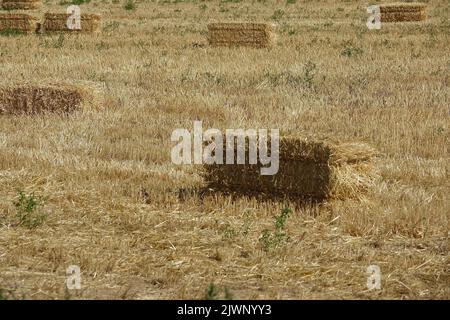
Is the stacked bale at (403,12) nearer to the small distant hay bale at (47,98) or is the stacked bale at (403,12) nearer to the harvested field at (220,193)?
the harvested field at (220,193)

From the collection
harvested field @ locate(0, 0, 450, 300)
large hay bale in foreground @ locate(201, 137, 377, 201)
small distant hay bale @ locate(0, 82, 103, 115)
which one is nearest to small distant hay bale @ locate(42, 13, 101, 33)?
harvested field @ locate(0, 0, 450, 300)

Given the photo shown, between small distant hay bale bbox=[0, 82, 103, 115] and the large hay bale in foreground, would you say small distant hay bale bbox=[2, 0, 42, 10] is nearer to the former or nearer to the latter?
small distant hay bale bbox=[0, 82, 103, 115]

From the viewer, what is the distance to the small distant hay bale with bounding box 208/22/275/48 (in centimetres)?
2281

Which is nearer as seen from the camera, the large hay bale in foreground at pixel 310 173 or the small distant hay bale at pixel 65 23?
the large hay bale in foreground at pixel 310 173

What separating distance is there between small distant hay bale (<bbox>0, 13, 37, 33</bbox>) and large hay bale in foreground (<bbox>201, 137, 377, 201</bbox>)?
58.8ft

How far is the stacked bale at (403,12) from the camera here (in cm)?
2930

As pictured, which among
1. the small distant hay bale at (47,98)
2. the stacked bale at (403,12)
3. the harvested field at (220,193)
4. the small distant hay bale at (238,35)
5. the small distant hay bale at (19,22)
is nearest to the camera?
the harvested field at (220,193)

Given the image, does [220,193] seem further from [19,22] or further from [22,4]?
[22,4]

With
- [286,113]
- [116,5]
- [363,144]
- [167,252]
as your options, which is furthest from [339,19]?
[167,252]

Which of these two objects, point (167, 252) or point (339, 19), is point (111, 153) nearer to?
point (167, 252)

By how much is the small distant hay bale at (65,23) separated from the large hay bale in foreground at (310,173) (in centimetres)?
1691

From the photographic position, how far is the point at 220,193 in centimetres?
953

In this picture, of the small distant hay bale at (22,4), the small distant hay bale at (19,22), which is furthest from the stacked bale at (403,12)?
the small distant hay bale at (22,4)
